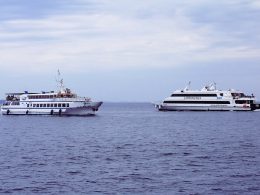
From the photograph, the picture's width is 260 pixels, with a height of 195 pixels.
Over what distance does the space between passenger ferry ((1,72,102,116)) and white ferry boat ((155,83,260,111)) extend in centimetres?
2820

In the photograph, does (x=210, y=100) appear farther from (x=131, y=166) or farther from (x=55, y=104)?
(x=131, y=166)

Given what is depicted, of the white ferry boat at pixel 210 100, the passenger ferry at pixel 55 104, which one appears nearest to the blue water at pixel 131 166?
the passenger ferry at pixel 55 104

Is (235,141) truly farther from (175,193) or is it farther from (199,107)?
(199,107)

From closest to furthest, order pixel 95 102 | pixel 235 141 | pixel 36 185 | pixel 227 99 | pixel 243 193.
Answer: pixel 243 193 < pixel 36 185 < pixel 235 141 < pixel 95 102 < pixel 227 99

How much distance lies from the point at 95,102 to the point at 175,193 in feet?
268

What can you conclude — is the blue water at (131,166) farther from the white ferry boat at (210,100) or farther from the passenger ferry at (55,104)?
the white ferry boat at (210,100)

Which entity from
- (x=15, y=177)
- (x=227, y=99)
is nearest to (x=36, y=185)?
(x=15, y=177)

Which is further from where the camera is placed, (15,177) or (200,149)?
(200,149)

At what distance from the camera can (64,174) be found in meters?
34.5

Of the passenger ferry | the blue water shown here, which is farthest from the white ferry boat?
the blue water

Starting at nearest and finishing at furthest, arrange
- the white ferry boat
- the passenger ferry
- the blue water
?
the blue water < the passenger ferry < the white ferry boat

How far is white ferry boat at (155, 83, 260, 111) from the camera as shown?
131375 millimetres

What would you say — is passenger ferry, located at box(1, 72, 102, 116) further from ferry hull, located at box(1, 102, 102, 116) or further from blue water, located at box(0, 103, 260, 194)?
blue water, located at box(0, 103, 260, 194)

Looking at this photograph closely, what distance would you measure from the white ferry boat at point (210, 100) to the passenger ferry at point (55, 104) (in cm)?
2820
